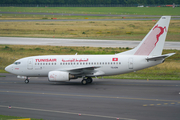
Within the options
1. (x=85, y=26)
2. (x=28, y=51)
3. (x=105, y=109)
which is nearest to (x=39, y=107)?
(x=105, y=109)

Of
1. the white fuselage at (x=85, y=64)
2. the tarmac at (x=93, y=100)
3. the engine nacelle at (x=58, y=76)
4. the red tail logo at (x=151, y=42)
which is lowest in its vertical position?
the tarmac at (x=93, y=100)

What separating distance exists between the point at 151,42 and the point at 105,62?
624 cm

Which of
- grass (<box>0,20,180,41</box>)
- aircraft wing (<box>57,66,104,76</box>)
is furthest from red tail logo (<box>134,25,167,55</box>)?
grass (<box>0,20,180,41</box>)

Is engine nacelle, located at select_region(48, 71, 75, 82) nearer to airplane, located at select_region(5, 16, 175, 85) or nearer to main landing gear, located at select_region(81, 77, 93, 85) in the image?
airplane, located at select_region(5, 16, 175, 85)

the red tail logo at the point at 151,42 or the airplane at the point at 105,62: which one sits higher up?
the red tail logo at the point at 151,42

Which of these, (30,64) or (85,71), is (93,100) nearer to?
(85,71)

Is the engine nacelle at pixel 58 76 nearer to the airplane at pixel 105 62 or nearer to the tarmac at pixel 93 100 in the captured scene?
the airplane at pixel 105 62

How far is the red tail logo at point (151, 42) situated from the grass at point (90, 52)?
595cm

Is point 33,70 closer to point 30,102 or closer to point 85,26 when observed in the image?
point 30,102

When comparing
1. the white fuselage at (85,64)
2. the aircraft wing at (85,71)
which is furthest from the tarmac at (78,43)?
the aircraft wing at (85,71)

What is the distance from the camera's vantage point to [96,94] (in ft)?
96.0

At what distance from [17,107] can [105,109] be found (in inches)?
302

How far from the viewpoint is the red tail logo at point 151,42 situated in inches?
1369

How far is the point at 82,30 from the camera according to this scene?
91.1 meters
